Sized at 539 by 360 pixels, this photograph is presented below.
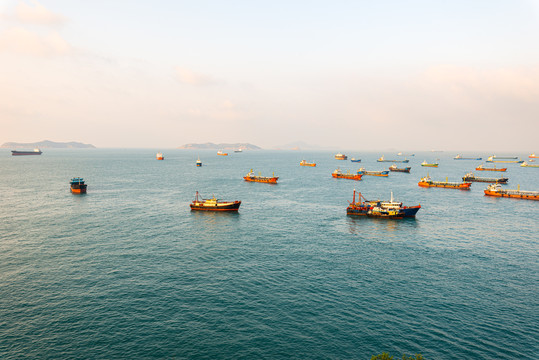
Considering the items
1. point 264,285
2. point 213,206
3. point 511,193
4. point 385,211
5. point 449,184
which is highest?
point 449,184

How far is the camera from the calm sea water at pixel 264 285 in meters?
40.2

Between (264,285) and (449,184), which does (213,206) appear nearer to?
(264,285)

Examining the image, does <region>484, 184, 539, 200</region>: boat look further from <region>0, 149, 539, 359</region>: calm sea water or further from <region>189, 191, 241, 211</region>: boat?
<region>189, 191, 241, 211</region>: boat

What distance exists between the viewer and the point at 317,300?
50.7m

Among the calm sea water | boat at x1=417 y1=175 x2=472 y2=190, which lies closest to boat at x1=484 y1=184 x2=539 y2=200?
boat at x1=417 y1=175 x2=472 y2=190

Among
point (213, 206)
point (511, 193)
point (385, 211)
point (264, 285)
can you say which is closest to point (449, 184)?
point (511, 193)

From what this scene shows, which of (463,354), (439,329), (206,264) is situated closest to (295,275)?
(206,264)

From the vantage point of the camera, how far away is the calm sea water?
40.2m

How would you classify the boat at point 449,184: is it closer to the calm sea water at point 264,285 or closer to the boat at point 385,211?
the calm sea water at point 264,285

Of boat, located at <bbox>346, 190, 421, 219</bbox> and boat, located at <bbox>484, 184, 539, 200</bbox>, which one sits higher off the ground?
boat, located at <bbox>484, 184, 539, 200</bbox>

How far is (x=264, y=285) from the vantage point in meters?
55.7

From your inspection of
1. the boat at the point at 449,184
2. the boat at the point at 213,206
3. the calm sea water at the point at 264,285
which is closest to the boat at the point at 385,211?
the calm sea water at the point at 264,285

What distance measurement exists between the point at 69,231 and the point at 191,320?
59259mm

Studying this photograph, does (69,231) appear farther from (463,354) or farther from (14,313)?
(463,354)
